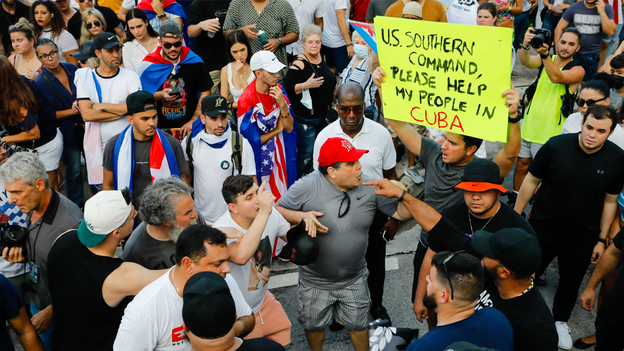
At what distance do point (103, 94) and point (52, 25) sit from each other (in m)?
2.21

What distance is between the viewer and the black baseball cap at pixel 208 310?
2164 millimetres

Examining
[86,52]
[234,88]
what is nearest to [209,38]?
[234,88]

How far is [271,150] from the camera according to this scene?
539 centimetres

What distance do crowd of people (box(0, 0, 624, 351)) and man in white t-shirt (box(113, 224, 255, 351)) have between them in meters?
0.01

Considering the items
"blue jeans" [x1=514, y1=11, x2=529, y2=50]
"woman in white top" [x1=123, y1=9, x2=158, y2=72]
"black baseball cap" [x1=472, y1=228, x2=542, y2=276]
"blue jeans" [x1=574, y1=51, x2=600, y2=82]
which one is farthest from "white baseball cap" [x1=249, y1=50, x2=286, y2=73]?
"blue jeans" [x1=514, y1=11, x2=529, y2=50]

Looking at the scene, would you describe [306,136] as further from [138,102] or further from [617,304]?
[617,304]

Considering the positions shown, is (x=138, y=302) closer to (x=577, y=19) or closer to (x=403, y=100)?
(x=403, y=100)

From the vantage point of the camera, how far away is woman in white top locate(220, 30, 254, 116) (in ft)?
18.5

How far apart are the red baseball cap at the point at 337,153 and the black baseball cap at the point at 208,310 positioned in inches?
62.1

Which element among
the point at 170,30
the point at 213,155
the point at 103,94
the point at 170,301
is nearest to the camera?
the point at 170,301

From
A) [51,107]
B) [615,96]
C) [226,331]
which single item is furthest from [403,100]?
[51,107]

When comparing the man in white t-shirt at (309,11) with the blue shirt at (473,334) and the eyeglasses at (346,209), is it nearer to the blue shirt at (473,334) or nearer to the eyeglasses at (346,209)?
the eyeglasses at (346,209)

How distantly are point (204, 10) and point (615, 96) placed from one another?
543 centimetres

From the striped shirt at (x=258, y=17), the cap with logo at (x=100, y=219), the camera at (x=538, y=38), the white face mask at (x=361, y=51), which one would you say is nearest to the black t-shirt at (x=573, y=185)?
the camera at (x=538, y=38)
